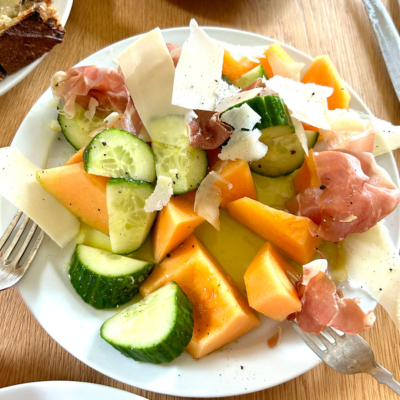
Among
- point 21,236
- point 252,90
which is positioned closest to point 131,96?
point 252,90

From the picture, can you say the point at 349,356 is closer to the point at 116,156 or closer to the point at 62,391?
the point at 62,391

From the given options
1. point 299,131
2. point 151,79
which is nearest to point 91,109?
point 151,79

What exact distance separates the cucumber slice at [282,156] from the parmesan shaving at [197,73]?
1.04 feet

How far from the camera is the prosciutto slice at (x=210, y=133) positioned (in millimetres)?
1441

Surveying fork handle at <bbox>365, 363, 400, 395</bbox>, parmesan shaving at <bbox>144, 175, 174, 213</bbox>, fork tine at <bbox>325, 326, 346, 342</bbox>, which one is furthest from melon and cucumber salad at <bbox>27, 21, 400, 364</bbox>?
fork handle at <bbox>365, 363, 400, 395</bbox>

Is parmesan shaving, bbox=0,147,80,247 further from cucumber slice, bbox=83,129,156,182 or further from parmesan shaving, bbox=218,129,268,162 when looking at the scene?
parmesan shaving, bbox=218,129,268,162

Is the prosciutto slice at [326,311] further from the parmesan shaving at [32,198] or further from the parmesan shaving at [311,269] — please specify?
the parmesan shaving at [32,198]

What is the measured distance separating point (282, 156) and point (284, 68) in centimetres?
42

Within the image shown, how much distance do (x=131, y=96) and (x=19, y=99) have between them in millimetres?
787

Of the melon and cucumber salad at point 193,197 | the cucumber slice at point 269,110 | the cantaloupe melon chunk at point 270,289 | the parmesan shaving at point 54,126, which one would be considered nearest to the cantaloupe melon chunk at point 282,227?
the melon and cucumber salad at point 193,197

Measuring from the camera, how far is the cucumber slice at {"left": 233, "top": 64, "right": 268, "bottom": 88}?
167cm

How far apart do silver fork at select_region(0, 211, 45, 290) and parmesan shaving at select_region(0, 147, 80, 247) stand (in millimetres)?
69

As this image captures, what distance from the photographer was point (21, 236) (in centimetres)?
147

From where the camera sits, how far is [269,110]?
1.45 metres
